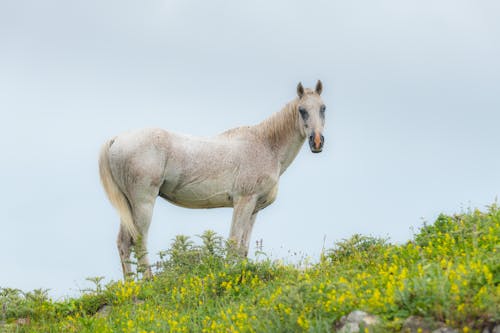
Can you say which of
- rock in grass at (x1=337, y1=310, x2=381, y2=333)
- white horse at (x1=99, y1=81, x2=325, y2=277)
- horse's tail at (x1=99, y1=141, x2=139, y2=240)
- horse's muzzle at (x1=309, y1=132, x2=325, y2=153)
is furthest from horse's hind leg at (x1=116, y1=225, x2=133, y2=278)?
rock in grass at (x1=337, y1=310, x2=381, y2=333)

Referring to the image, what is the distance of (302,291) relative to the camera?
306 inches

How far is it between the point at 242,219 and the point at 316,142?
6.64ft

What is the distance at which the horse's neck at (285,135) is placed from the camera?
45.3 ft

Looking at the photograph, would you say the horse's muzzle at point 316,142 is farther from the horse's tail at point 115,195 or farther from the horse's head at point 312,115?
the horse's tail at point 115,195

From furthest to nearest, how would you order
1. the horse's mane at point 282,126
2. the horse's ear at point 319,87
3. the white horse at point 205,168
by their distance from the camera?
the horse's mane at point 282,126 → the horse's ear at point 319,87 → the white horse at point 205,168

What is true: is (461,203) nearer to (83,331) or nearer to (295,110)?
(295,110)

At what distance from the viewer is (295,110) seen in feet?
45.0

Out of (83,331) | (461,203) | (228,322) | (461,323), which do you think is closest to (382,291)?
(461,323)

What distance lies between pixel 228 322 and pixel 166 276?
3.52 meters

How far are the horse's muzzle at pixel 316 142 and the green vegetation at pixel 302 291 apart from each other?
2184 millimetres

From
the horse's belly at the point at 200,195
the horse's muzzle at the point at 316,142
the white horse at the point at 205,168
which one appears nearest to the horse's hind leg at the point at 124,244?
the white horse at the point at 205,168

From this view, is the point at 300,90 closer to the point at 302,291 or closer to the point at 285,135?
the point at 285,135

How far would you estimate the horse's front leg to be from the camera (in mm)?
13148

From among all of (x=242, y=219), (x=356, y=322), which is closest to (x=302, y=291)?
(x=356, y=322)
